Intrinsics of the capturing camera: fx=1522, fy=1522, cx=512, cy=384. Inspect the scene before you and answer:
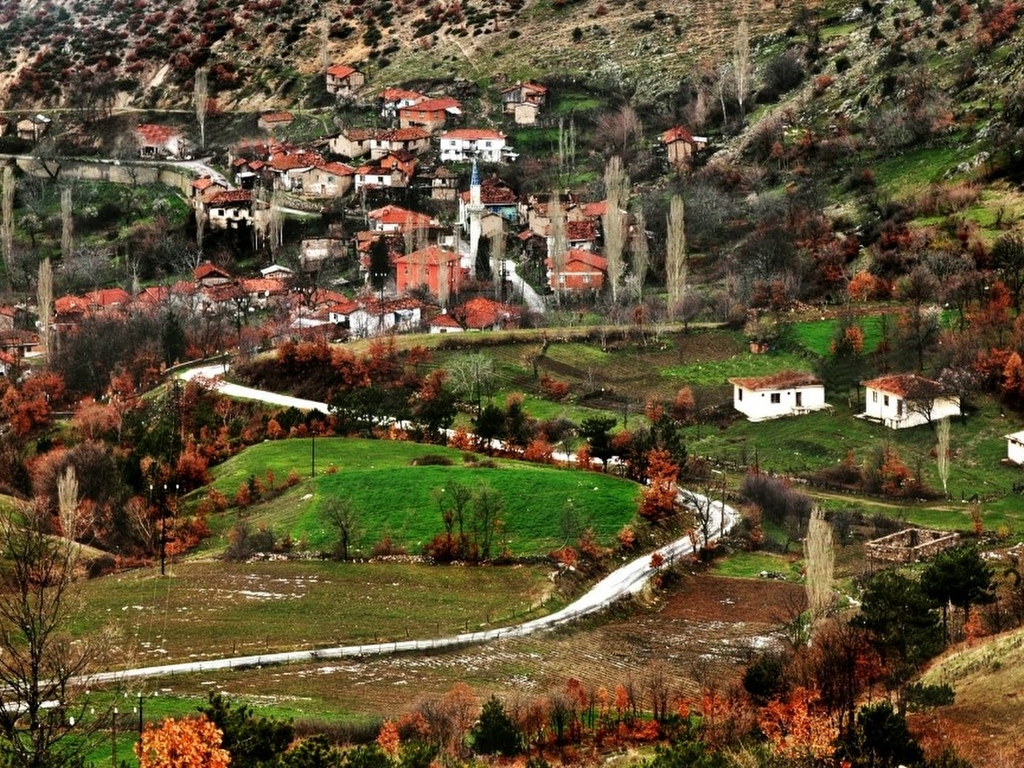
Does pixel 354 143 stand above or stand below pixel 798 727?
above

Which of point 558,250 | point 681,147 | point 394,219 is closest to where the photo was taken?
point 558,250

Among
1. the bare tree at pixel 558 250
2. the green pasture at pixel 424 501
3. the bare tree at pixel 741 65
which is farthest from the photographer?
the bare tree at pixel 741 65

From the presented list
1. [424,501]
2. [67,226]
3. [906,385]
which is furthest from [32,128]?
[906,385]

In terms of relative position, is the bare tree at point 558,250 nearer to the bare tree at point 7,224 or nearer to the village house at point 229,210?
the village house at point 229,210

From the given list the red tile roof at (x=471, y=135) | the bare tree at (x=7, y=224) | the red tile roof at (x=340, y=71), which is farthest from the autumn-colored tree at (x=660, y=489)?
the red tile roof at (x=340, y=71)

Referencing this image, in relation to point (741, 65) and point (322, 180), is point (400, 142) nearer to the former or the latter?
point (322, 180)

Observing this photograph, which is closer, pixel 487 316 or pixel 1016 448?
pixel 1016 448
